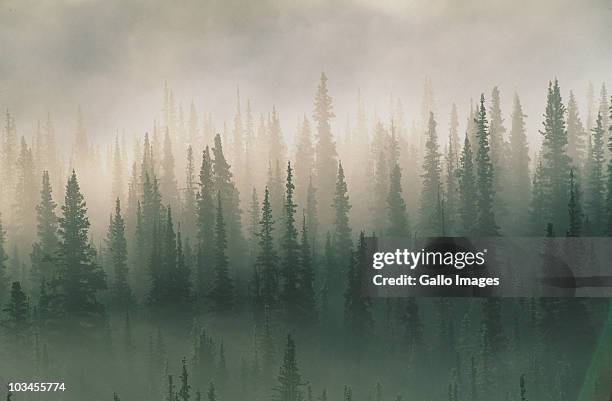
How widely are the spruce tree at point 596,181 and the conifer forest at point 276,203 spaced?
0.08 feet

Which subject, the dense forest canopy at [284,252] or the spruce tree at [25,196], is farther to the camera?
the spruce tree at [25,196]

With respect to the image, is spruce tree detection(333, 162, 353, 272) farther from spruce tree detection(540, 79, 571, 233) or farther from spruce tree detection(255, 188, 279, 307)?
spruce tree detection(540, 79, 571, 233)

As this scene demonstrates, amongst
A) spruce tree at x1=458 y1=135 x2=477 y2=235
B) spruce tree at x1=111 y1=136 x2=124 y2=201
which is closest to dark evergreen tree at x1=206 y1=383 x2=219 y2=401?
spruce tree at x1=111 y1=136 x2=124 y2=201

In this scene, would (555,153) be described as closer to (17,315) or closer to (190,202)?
(190,202)

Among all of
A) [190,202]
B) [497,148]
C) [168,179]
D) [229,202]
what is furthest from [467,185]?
[168,179]

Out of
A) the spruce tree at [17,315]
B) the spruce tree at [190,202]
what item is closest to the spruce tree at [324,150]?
the spruce tree at [190,202]

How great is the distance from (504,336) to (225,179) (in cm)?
569

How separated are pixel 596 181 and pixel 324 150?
15.8 ft

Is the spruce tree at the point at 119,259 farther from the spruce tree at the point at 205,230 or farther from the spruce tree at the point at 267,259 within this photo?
the spruce tree at the point at 267,259

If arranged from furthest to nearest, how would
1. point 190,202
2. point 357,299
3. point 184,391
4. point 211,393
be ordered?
point 190,202, point 184,391, point 211,393, point 357,299

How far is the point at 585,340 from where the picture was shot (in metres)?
13.2

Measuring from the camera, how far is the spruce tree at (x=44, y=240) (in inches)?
524

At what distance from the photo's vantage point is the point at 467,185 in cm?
1340

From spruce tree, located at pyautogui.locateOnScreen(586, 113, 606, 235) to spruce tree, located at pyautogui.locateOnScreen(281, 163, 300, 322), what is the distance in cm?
514
